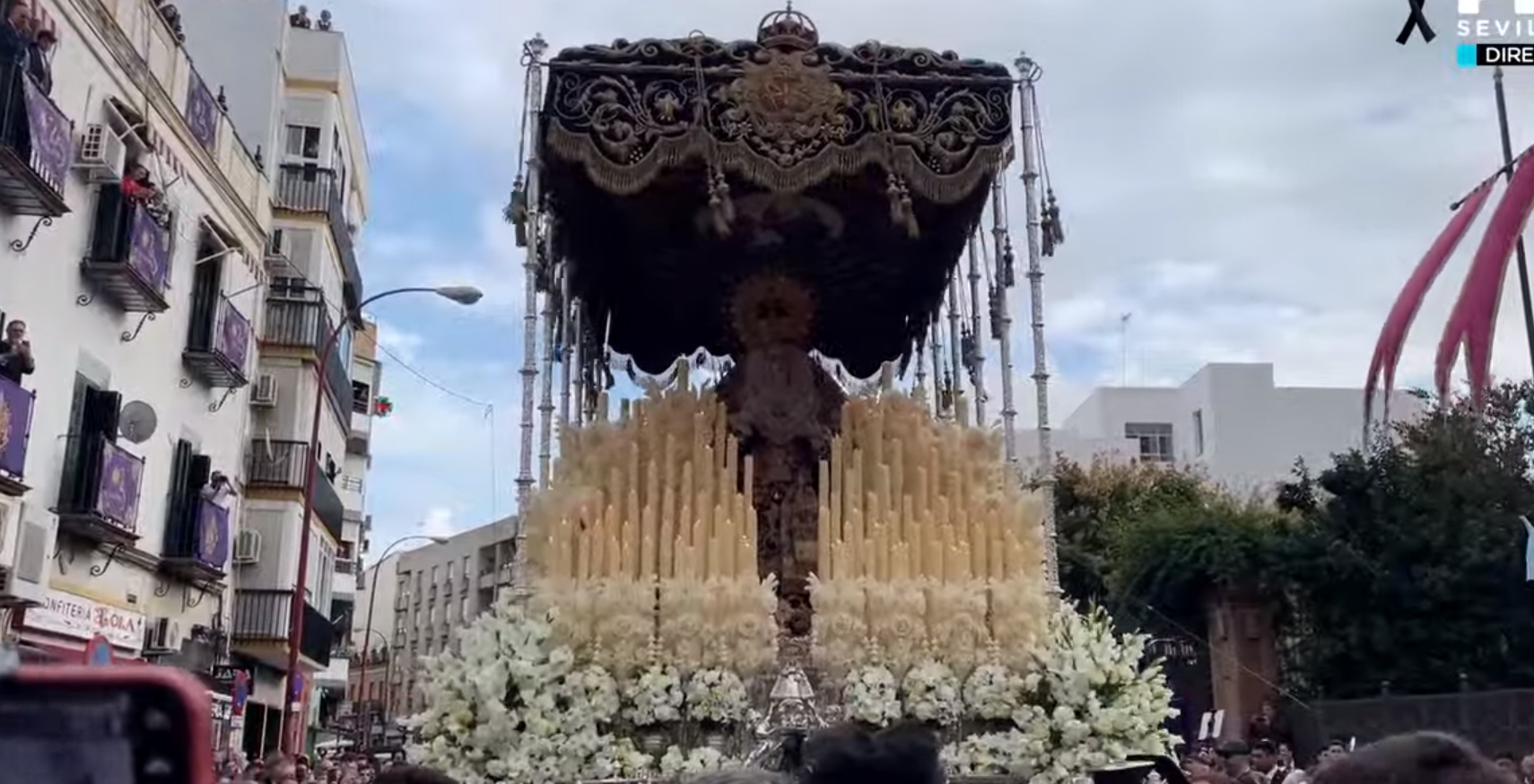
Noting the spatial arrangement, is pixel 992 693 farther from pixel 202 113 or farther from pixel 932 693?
pixel 202 113

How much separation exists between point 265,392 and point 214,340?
357 centimetres

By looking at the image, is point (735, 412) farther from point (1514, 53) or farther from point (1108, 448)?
point (1108, 448)

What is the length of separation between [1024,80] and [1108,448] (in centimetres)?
2993

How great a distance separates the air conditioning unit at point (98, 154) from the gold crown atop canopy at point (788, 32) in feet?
24.8

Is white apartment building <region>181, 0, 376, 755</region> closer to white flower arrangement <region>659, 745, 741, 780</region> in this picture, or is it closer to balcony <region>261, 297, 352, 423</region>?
balcony <region>261, 297, 352, 423</region>

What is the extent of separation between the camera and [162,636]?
15.2m

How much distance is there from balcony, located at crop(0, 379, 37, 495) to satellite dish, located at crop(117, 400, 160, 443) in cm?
237

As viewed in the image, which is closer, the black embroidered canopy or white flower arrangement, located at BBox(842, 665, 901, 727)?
white flower arrangement, located at BBox(842, 665, 901, 727)

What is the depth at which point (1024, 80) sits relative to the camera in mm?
6816

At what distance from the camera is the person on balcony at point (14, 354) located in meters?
A: 10.5

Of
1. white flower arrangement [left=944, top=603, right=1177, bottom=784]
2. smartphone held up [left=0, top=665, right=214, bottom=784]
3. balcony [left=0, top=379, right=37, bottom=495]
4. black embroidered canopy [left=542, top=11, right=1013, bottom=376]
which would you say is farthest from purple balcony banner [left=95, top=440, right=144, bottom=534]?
smartphone held up [left=0, top=665, right=214, bottom=784]

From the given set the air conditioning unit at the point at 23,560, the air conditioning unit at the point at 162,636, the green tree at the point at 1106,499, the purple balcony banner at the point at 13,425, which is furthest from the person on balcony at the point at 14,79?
the green tree at the point at 1106,499

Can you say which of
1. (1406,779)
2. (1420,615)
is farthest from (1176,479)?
(1406,779)

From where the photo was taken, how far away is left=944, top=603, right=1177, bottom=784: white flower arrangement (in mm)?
5949
